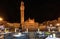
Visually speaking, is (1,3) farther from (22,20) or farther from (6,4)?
(22,20)

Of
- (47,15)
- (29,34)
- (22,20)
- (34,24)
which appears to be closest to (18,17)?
(22,20)

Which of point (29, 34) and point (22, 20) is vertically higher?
point (22, 20)

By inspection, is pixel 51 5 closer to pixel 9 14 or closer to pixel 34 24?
pixel 34 24

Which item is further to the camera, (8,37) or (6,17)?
(6,17)

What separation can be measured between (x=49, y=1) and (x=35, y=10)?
0.88 meters

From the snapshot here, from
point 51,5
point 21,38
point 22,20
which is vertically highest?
point 51,5

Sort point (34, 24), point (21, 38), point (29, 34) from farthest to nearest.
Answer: point (34, 24) < point (29, 34) < point (21, 38)

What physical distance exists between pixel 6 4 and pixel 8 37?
4.35 meters

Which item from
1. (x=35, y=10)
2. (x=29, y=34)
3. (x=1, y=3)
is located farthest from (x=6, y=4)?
(x=29, y=34)

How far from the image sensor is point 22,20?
9.00m

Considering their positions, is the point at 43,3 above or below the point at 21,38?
above

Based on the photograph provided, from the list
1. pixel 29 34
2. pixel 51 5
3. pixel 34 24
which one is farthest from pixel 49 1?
pixel 29 34

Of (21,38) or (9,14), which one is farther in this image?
(9,14)

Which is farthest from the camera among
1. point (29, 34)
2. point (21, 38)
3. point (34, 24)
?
point (34, 24)
